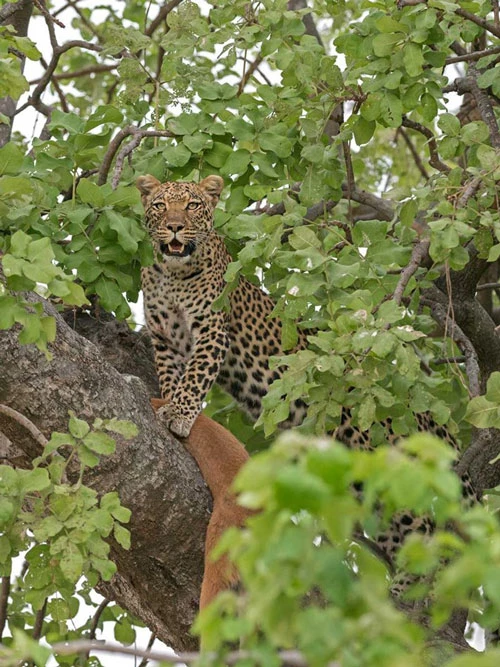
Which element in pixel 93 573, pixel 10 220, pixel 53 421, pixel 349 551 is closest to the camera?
pixel 349 551

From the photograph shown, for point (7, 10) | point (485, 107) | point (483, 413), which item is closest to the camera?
point (483, 413)

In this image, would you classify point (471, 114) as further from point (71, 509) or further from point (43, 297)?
point (71, 509)

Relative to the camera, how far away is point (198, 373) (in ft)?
20.0

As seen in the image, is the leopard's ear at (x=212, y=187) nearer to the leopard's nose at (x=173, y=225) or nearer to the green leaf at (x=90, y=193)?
the leopard's nose at (x=173, y=225)

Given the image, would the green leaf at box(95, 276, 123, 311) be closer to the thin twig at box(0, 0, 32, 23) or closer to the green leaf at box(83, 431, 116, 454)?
the thin twig at box(0, 0, 32, 23)

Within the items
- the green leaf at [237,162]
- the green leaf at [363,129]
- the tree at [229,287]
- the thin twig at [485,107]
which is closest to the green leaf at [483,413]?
the tree at [229,287]

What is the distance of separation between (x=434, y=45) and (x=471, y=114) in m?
2.86

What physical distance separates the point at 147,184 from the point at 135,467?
2.01 meters

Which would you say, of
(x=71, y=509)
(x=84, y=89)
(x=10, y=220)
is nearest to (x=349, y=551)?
(x=71, y=509)

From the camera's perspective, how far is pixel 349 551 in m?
3.68

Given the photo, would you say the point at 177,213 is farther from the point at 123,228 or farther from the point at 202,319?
the point at 123,228

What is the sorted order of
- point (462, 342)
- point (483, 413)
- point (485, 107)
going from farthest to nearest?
1. point (485, 107)
2. point (462, 342)
3. point (483, 413)

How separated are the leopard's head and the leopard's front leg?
363 mm

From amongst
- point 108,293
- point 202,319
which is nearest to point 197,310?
point 202,319
